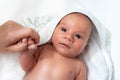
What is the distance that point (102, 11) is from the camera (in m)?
1.32

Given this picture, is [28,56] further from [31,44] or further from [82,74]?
[82,74]

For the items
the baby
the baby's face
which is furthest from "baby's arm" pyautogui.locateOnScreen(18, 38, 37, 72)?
the baby's face

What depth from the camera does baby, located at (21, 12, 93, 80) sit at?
3.93ft

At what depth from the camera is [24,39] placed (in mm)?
1146

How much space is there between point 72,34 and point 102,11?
8.6 inches

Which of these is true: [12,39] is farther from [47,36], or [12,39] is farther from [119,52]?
[119,52]

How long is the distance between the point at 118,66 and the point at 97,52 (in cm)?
14

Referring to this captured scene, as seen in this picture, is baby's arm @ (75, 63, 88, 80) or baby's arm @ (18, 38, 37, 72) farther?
baby's arm @ (75, 63, 88, 80)

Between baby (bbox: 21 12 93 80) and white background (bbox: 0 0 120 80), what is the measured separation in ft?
0.29

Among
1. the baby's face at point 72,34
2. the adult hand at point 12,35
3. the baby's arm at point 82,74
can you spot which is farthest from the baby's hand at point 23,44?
the baby's arm at point 82,74

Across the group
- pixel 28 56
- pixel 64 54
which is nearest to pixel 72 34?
pixel 64 54

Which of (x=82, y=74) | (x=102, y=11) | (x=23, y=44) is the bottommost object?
(x=82, y=74)

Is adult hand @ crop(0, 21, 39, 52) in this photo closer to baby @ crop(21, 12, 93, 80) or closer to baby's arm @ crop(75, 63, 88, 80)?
baby @ crop(21, 12, 93, 80)

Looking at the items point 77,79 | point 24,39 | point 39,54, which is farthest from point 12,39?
point 77,79
